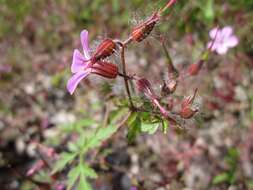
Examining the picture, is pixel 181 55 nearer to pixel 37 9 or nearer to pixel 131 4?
pixel 131 4

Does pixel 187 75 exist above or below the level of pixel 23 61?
below

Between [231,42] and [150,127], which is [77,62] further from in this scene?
[231,42]

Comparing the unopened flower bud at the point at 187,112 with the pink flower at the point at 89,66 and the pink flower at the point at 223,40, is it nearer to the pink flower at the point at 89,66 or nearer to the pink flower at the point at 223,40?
the pink flower at the point at 89,66

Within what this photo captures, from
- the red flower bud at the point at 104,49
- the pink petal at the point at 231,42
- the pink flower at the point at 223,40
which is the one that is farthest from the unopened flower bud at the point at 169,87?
the pink petal at the point at 231,42

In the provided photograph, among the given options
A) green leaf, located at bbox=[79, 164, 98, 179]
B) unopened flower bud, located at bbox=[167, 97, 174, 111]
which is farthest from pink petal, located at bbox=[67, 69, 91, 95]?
green leaf, located at bbox=[79, 164, 98, 179]

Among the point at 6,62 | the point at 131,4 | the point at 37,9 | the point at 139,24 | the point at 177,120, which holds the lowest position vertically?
the point at 177,120

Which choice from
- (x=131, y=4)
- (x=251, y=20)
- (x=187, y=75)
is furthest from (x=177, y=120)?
(x=131, y=4)

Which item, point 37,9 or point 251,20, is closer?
point 251,20
